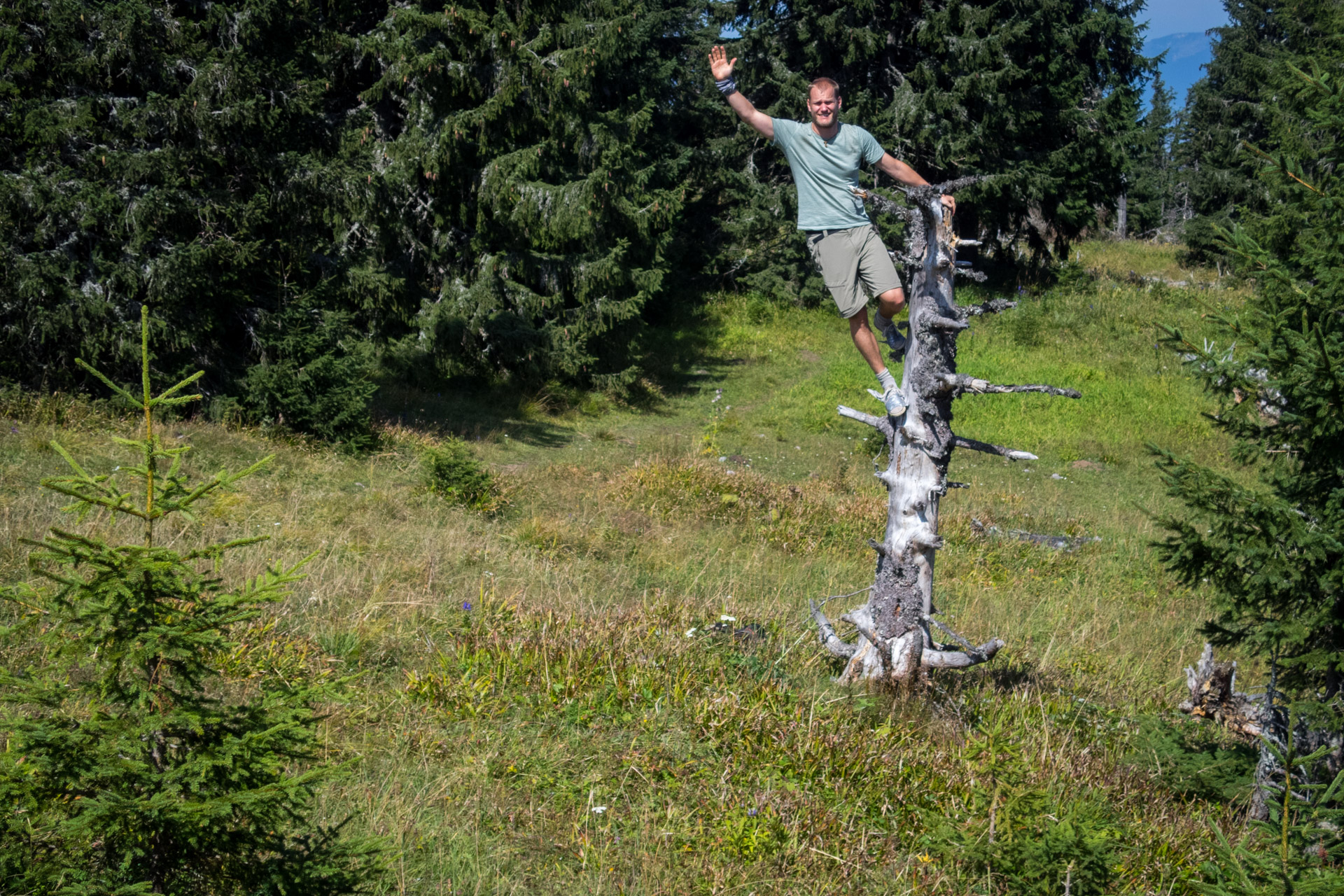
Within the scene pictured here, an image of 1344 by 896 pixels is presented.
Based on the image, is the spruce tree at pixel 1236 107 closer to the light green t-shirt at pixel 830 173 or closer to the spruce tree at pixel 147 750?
the light green t-shirt at pixel 830 173

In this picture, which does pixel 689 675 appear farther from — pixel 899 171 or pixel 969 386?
pixel 899 171

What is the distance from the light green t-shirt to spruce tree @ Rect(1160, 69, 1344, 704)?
2060 mm

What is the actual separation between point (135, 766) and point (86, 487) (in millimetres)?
796

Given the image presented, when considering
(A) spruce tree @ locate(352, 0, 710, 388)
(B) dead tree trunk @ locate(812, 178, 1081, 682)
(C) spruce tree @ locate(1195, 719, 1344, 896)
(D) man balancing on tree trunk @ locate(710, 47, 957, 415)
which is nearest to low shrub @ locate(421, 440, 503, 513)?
(A) spruce tree @ locate(352, 0, 710, 388)

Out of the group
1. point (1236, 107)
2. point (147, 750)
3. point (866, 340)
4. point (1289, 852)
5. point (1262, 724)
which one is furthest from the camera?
point (1236, 107)

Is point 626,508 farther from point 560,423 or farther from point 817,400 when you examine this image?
point 817,400

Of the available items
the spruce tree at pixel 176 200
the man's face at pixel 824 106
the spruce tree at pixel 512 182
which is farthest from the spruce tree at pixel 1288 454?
the spruce tree at pixel 512 182

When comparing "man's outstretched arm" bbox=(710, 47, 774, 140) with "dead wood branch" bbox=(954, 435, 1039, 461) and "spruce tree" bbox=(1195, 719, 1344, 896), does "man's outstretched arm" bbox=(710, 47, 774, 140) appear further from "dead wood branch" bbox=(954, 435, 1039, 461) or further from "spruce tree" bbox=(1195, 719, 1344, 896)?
"spruce tree" bbox=(1195, 719, 1344, 896)

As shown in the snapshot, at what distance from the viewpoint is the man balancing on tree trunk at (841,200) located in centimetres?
576

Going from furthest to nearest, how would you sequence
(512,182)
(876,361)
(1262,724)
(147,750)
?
1. (512,182)
2. (876,361)
3. (1262,724)
4. (147,750)

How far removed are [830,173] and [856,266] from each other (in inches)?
22.5

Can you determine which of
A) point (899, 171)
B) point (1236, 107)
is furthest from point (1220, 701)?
point (1236, 107)

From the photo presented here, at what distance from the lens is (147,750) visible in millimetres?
2619

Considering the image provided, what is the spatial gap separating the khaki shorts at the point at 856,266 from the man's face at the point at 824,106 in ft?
2.10
